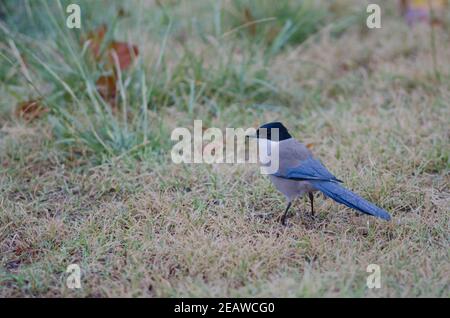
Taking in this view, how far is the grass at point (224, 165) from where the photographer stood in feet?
9.34

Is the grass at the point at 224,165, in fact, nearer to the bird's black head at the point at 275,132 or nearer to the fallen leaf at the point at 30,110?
the fallen leaf at the point at 30,110

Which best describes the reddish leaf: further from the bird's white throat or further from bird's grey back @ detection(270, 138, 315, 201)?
bird's grey back @ detection(270, 138, 315, 201)

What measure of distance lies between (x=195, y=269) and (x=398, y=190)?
1374 mm

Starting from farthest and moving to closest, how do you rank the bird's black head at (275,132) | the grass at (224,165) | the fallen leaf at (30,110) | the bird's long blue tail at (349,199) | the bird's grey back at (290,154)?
the fallen leaf at (30,110) → the bird's black head at (275,132) → the bird's grey back at (290,154) → the bird's long blue tail at (349,199) → the grass at (224,165)

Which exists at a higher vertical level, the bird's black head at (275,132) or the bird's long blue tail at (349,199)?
the bird's black head at (275,132)

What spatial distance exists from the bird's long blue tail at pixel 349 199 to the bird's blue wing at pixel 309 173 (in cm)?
3

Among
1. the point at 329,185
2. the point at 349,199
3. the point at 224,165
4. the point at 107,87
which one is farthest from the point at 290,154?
the point at 107,87

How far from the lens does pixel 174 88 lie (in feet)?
15.3

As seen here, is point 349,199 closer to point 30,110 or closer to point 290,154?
point 290,154

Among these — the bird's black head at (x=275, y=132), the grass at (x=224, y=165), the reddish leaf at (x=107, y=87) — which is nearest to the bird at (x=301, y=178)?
the bird's black head at (x=275, y=132)

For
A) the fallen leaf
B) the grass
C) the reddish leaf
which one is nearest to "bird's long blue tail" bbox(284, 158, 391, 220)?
the grass
